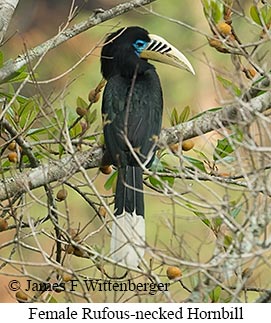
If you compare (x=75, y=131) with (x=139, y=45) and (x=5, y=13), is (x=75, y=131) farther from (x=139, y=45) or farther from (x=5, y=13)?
(x=139, y=45)

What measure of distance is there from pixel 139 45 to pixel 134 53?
0.08 meters

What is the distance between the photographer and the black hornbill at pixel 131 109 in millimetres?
2836

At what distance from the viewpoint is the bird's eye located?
3.42m

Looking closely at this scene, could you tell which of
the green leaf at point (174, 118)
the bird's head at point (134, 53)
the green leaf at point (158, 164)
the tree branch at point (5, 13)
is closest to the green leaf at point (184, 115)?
the green leaf at point (174, 118)

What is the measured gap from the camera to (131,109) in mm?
3078

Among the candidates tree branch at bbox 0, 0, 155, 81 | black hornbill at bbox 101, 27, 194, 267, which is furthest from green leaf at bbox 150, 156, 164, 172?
tree branch at bbox 0, 0, 155, 81

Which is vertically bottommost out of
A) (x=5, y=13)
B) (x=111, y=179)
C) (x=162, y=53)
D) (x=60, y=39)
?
(x=111, y=179)

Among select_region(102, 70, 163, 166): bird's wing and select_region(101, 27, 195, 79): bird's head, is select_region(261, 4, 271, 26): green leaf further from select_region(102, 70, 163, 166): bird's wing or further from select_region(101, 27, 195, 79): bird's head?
select_region(101, 27, 195, 79): bird's head

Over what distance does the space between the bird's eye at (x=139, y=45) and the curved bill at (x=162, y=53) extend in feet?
0.05

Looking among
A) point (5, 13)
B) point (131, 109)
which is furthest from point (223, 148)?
point (5, 13)

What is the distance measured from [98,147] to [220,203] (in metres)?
1.01

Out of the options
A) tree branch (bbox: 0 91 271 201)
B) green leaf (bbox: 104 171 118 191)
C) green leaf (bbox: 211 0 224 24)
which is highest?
green leaf (bbox: 211 0 224 24)
